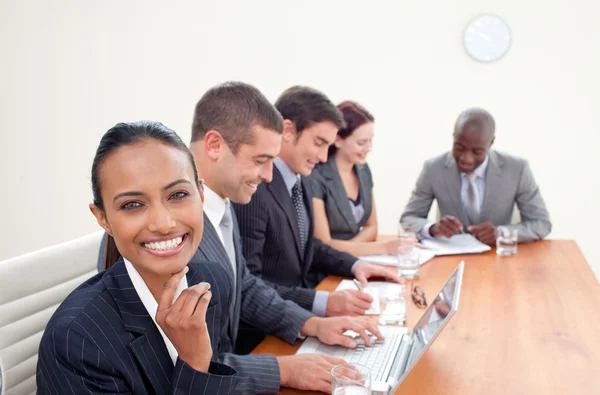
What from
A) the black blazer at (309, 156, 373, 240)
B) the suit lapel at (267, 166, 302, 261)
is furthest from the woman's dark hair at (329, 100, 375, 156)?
the suit lapel at (267, 166, 302, 261)

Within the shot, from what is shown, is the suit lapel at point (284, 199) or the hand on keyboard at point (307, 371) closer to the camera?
the hand on keyboard at point (307, 371)

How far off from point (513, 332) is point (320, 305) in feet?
1.92

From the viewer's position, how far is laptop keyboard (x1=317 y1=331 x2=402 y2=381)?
1.47m

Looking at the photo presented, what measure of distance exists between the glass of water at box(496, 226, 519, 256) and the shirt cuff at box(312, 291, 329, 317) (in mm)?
999

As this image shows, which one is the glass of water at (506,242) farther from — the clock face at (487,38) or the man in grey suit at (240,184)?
the clock face at (487,38)

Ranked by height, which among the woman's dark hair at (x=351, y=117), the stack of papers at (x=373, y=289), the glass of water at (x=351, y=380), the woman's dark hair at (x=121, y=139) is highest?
the woman's dark hair at (x=121, y=139)

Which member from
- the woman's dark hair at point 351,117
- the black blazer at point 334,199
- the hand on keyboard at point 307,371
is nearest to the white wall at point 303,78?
the woman's dark hair at point 351,117

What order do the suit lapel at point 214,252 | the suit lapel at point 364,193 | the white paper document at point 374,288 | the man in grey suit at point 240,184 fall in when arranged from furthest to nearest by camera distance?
the suit lapel at point 364,193
the white paper document at point 374,288
the man in grey suit at point 240,184
the suit lapel at point 214,252

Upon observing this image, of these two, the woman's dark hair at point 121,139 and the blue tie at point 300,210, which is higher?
the woman's dark hair at point 121,139

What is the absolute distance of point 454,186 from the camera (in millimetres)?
3092

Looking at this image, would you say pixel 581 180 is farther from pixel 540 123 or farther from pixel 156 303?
pixel 156 303

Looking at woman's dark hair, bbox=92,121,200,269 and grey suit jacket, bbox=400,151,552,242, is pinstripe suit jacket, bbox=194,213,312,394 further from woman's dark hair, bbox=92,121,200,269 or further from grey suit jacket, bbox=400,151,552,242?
grey suit jacket, bbox=400,151,552,242

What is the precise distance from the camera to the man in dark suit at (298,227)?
2.00m

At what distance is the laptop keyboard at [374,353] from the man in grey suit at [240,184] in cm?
2
